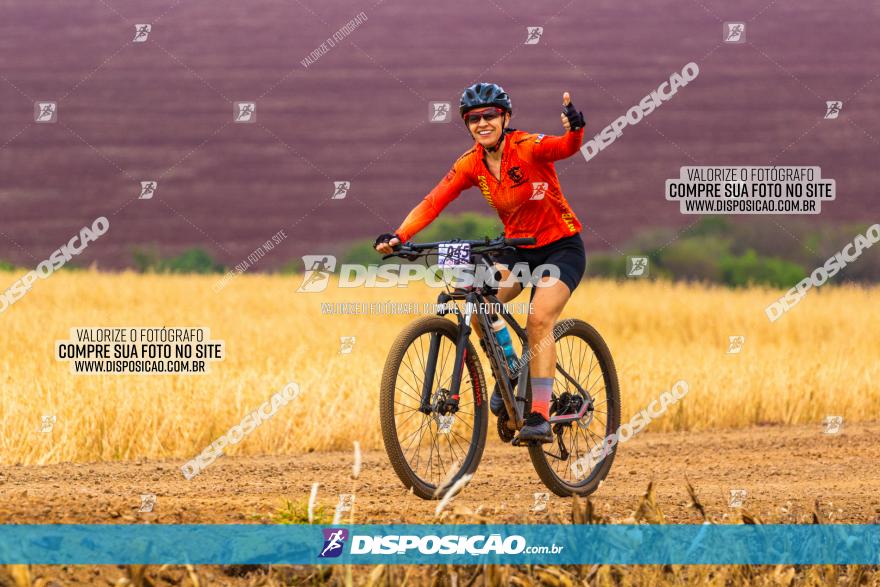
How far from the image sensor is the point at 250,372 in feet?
43.0

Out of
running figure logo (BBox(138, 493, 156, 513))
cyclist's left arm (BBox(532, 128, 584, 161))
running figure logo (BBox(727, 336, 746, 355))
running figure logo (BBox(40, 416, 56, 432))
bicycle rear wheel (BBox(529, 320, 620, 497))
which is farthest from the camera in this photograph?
running figure logo (BBox(727, 336, 746, 355))

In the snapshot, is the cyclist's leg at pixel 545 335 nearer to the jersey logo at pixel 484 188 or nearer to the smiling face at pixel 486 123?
the jersey logo at pixel 484 188

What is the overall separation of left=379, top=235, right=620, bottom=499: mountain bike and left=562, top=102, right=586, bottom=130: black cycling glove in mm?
819

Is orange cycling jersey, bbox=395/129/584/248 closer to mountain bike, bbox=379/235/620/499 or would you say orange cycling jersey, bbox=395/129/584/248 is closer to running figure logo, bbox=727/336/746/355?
mountain bike, bbox=379/235/620/499

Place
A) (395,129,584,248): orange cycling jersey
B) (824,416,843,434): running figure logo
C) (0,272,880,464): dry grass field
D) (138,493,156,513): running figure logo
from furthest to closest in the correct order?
(824,416,843,434): running figure logo
(0,272,880,464): dry grass field
(395,129,584,248): orange cycling jersey
(138,493,156,513): running figure logo

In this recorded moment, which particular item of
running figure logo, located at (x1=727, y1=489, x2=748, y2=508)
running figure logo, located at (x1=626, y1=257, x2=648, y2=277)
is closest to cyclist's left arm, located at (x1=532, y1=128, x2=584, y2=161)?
running figure logo, located at (x1=727, y1=489, x2=748, y2=508)

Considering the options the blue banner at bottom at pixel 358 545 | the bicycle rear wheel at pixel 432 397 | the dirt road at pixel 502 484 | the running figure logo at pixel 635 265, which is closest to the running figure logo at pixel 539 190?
the bicycle rear wheel at pixel 432 397

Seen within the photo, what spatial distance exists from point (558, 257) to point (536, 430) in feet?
4.03

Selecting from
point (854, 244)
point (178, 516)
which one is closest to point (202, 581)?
point (178, 516)

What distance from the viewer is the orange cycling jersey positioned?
8562 mm

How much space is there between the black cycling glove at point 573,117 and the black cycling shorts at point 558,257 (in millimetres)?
979

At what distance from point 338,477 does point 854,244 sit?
26.8 feet

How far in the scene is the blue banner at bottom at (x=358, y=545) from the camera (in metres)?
6.32

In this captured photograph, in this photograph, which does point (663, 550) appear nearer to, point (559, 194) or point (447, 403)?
point (447, 403)
